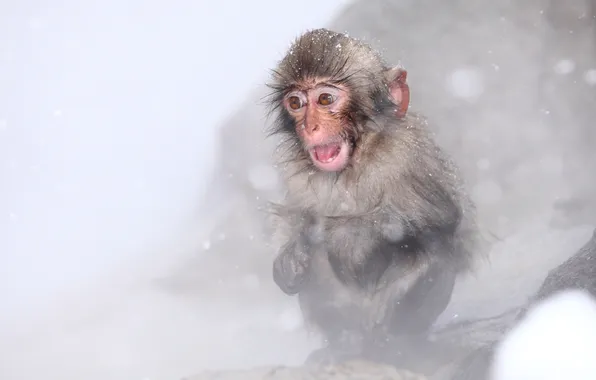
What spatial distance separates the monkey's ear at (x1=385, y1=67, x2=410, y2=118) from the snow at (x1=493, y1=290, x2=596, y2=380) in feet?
3.51

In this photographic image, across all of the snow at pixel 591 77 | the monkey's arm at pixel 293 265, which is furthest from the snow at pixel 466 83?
the monkey's arm at pixel 293 265

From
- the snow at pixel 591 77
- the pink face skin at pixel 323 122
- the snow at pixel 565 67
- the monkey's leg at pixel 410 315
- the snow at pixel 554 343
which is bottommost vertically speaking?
the snow at pixel 554 343

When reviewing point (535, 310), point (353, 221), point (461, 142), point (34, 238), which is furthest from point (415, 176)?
point (34, 238)

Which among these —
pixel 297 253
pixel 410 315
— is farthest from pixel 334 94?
pixel 410 315

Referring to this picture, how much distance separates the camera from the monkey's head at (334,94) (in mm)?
2371

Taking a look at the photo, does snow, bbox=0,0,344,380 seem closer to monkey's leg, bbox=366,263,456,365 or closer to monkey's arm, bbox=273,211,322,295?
monkey's arm, bbox=273,211,322,295

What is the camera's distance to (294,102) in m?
→ 2.43

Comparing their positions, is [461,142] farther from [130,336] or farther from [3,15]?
[3,15]

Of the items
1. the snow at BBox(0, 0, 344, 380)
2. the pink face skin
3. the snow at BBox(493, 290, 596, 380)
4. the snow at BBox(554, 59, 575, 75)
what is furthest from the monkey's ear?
the snow at BBox(554, 59, 575, 75)

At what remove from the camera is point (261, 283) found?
3.67m

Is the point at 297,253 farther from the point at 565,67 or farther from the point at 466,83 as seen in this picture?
the point at 565,67

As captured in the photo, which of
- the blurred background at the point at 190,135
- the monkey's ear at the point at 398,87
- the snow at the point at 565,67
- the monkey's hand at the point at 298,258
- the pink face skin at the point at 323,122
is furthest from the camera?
the snow at the point at 565,67

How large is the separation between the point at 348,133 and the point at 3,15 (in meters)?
2.59

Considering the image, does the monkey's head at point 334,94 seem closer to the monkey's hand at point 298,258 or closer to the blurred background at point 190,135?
the monkey's hand at point 298,258
